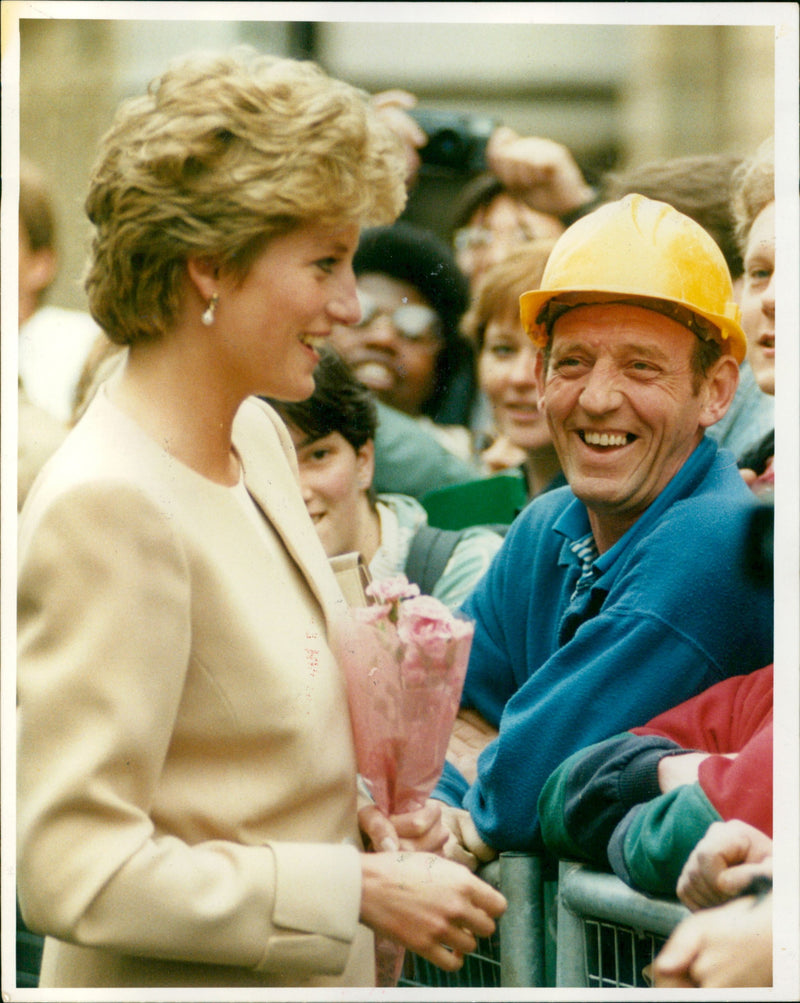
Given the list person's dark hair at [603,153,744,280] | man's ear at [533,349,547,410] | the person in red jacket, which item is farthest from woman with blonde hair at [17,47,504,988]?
person's dark hair at [603,153,744,280]

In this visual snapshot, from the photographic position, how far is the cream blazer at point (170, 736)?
226 cm

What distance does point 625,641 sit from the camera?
271cm

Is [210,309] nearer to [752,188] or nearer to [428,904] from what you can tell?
[428,904]

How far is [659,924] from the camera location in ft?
8.57

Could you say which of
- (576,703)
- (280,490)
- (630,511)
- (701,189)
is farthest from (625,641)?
(701,189)

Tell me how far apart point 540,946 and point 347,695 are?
0.77 meters

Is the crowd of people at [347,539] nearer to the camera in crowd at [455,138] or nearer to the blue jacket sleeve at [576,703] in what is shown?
the blue jacket sleeve at [576,703]

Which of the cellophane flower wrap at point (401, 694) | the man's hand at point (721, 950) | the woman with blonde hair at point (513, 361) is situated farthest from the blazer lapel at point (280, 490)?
the man's hand at point (721, 950)

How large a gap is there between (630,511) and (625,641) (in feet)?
1.07

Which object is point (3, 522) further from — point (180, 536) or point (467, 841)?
point (467, 841)

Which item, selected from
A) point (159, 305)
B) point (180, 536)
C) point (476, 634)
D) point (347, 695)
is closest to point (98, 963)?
point (347, 695)

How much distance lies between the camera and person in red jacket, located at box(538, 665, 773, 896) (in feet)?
8.40

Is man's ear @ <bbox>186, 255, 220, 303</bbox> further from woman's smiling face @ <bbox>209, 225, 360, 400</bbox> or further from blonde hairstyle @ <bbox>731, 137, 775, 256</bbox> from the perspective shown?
blonde hairstyle @ <bbox>731, 137, 775, 256</bbox>

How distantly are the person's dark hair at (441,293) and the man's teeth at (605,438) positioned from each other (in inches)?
23.2
